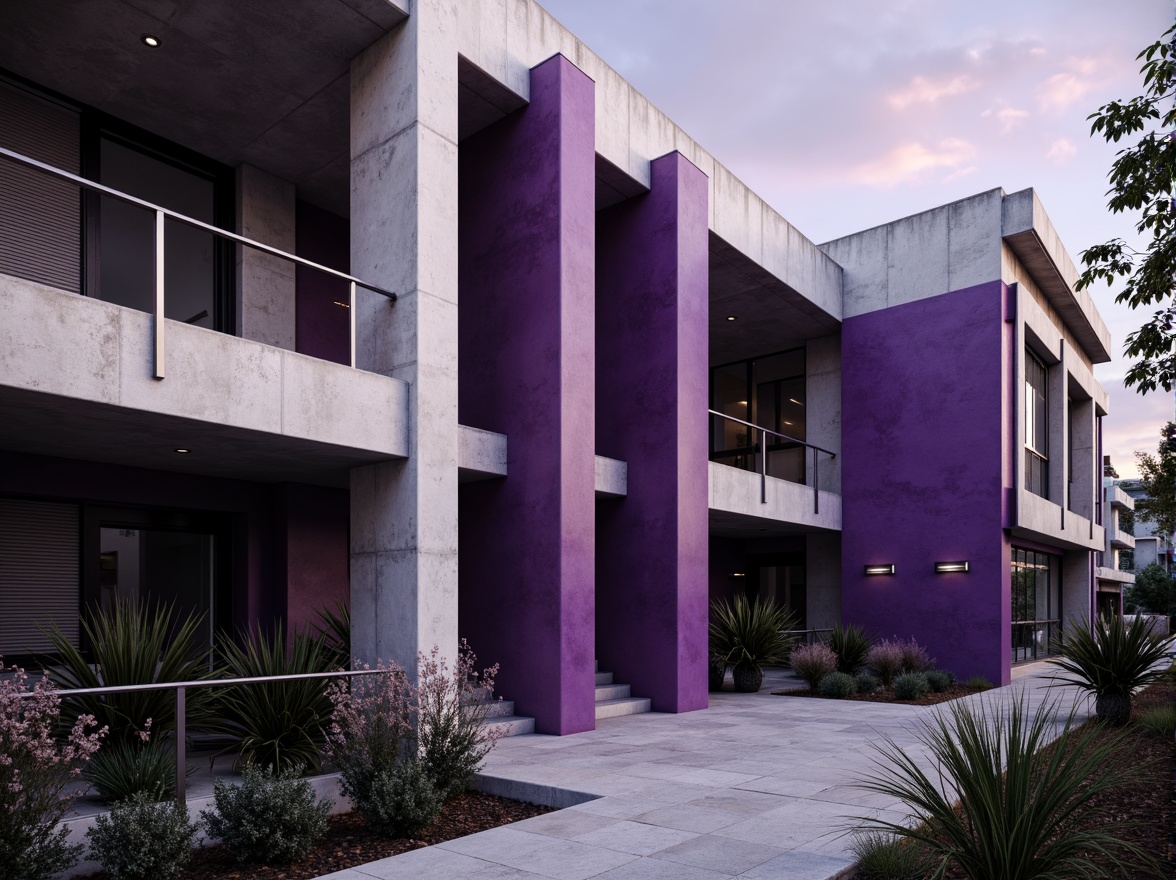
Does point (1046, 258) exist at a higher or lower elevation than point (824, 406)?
higher

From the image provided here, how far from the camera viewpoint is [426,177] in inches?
348

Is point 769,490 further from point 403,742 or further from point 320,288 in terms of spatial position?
point 403,742

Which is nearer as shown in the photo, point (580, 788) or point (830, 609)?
point (580, 788)

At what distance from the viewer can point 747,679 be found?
48.8 ft

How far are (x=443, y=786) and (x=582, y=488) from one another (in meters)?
4.31

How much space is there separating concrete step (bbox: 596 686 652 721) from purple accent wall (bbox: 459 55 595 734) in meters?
1.07

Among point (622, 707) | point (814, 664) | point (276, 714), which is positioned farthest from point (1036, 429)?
point (276, 714)

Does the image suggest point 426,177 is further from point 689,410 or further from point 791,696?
point 791,696

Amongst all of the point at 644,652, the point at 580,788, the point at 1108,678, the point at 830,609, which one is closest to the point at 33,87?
the point at 580,788

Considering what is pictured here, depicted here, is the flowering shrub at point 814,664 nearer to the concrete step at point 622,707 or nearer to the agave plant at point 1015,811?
the concrete step at point 622,707

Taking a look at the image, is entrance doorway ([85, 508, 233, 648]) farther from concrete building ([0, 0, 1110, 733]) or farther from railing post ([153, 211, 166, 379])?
railing post ([153, 211, 166, 379])

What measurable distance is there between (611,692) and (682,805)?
18.5ft

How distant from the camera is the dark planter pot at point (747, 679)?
48.7 ft

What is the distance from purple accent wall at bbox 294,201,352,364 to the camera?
12008 mm
